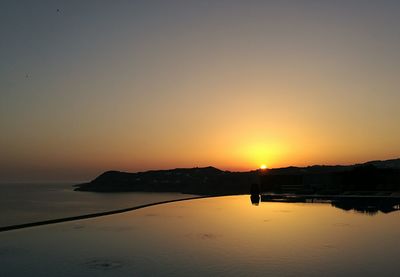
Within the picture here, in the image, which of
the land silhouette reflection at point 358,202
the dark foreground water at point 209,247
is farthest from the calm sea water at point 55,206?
the land silhouette reflection at point 358,202

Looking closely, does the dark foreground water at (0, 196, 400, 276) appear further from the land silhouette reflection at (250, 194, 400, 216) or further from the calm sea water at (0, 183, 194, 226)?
the calm sea water at (0, 183, 194, 226)

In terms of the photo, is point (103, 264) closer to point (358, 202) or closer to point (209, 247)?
point (209, 247)

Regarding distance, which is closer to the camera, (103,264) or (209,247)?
(103,264)

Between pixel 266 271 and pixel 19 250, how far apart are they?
7380mm

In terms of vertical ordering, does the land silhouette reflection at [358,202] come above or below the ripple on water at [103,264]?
above

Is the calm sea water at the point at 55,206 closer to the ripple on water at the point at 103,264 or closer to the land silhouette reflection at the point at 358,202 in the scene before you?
the land silhouette reflection at the point at 358,202

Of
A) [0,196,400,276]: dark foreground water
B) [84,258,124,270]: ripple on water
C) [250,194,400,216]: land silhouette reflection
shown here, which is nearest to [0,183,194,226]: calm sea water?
[0,196,400,276]: dark foreground water

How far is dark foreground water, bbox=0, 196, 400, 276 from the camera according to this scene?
9773 mm

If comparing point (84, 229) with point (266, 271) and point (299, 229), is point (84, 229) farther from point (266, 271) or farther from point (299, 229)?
point (266, 271)

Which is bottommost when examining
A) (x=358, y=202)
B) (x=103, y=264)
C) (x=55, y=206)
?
(x=103, y=264)

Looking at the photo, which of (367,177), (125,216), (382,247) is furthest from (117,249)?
(367,177)

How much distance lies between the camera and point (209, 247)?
1258 centimetres

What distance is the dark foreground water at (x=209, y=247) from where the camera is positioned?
9.77m

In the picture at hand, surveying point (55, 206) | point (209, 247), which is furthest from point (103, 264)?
point (55, 206)
